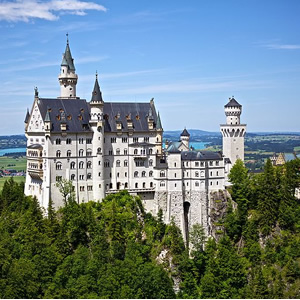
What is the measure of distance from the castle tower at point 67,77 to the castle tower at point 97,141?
30.9 feet

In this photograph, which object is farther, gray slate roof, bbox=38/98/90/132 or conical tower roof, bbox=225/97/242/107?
conical tower roof, bbox=225/97/242/107

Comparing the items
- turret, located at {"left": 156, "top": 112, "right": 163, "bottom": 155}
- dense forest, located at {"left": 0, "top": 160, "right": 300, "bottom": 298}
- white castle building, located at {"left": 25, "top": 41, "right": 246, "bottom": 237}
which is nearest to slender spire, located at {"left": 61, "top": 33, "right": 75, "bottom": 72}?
white castle building, located at {"left": 25, "top": 41, "right": 246, "bottom": 237}

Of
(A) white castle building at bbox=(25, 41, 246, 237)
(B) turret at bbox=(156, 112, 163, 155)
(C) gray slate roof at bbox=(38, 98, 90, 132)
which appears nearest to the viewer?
(A) white castle building at bbox=(25, 41, 246, 237)

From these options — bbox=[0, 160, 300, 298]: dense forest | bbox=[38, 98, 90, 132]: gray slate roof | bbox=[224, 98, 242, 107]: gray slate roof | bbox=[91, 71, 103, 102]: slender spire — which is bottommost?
bbox=[0, 160, 300, 298]: dense forest

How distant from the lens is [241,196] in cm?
10850

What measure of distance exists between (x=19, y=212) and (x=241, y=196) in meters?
39.2

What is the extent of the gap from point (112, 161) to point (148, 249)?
59.5ft

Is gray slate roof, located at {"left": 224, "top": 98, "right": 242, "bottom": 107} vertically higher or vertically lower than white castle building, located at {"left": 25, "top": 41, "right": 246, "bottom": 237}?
higher

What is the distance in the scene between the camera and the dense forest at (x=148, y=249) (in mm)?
90562

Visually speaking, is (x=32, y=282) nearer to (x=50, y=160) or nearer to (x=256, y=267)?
(x=50, y=160)

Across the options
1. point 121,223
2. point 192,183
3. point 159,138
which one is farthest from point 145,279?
point 159,138

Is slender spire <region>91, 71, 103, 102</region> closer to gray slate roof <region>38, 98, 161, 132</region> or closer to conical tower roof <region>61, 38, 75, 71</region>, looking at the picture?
gray slate roof <region>38, 98, 161, 132</region>

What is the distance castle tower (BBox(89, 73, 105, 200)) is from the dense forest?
277cm

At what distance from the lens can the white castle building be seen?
105 metres
